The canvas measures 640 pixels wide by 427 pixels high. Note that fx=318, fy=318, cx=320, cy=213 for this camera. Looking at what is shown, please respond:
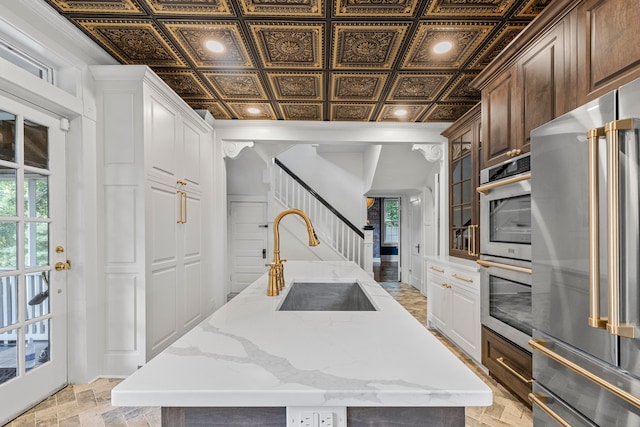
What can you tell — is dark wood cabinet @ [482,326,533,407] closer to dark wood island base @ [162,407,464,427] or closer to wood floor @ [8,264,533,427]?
wood floor @ [8,264,533,427]

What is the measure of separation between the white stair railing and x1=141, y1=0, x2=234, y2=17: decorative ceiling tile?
382cm

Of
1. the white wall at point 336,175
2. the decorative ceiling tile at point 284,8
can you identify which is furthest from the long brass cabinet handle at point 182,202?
the white wall at point 336,175

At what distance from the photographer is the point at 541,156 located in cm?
133

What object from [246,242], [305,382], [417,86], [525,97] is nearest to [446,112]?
[417,86]

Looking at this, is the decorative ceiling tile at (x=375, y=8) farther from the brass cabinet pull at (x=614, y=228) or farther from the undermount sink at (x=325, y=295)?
the undermount sink at (x=325, y=295)

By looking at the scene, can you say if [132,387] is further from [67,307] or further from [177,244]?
[177,244]

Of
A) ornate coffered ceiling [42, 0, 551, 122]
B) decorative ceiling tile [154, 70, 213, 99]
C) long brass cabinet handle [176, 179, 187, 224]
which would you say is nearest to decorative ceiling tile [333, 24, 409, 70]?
ornate coffered ceiling [42, 0, 551, 122]

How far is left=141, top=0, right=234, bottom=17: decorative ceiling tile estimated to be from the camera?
73.7 inches

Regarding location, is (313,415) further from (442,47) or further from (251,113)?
(251,113)

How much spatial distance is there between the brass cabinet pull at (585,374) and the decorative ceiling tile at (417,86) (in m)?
2.27

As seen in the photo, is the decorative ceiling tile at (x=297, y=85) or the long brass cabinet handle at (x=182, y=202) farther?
the long brass cabinet handle at (x=182, y=202)

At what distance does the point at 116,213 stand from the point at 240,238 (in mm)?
3270

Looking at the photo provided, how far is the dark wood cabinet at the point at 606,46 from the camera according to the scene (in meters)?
1.25

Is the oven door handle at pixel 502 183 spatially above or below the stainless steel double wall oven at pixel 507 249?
above
